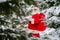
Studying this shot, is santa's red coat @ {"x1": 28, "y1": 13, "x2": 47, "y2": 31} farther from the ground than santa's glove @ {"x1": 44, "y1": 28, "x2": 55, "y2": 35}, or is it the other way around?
santa's red coat @ {"x1": 28, "y1": 13, "x2": 47, "y2": 31}

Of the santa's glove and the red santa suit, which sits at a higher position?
the red santa suit

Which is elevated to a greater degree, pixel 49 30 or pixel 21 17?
pixel 21 17

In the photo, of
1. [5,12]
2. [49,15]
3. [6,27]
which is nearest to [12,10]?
[5,12]

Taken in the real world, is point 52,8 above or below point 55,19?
above

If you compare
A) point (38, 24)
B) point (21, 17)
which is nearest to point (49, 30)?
point (38, 24)

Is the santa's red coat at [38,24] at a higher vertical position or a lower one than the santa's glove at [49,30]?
higher

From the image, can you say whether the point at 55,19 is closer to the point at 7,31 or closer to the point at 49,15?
the point at 49,15

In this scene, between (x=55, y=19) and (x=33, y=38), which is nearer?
(x=33, y=38)

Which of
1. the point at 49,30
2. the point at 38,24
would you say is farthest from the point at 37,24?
the point at 49,30

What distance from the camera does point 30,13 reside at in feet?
7.04

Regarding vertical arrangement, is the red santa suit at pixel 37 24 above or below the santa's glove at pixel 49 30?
above

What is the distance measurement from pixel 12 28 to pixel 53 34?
1.29 ft

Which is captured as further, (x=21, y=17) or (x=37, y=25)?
(x=21, y=17)

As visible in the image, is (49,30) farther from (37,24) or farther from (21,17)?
(21,17)
